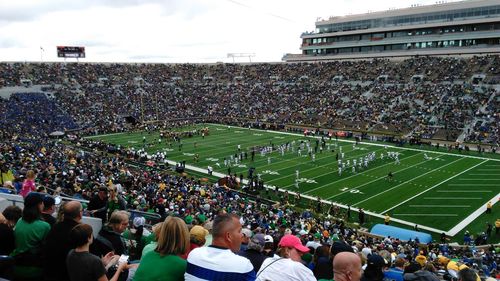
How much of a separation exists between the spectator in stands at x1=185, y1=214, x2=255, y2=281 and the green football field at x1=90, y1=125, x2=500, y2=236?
58.9 ft

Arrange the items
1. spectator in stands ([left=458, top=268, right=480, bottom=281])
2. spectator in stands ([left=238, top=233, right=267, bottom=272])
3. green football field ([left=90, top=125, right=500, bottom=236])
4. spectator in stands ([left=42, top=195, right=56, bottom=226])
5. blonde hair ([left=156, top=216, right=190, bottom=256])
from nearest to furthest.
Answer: blonde hair ([left=156, top=216, right=190, bottom=256]), spectator in stands ([left=238, top=233, right=267, bottom=272]), spectator in stands ([left=458, top=268, right=480, bottom=281]), spectator in stands ([left=42, top=195, right=56, bottom=226]), green football field ([left=90, top=125, right=500, bottom=236])

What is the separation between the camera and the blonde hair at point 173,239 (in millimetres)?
3275

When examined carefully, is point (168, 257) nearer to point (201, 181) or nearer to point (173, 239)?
point (173, 239)

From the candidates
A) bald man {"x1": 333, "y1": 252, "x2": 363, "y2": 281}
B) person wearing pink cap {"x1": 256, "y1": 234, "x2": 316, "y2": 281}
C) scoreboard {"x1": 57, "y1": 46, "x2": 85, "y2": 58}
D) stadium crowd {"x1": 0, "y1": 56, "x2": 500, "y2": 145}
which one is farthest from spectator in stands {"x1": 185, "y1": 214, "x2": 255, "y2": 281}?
scoreboard {"x1": 57, "y1": 46, "x2": 85, "y2": 58}

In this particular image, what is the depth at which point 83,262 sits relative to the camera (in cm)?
350

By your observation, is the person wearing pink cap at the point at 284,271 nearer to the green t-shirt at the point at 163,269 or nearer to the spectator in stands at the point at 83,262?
the green t-shirt at the point at 163,269

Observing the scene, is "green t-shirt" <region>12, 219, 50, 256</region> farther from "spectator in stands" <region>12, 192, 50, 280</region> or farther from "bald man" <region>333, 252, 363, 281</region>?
"bald man" <region>333, 252, 363, 281</region>

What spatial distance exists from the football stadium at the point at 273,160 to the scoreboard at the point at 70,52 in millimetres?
221

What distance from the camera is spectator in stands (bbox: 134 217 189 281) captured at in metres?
3.18

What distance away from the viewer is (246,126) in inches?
1981

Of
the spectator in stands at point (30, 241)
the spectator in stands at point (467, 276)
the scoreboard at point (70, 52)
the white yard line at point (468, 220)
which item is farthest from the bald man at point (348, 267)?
the scoreboard at point (70, 52)

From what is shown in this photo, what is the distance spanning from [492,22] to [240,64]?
128 feet

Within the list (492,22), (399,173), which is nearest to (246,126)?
(399,173)

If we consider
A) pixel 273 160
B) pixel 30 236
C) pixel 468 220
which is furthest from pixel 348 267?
pixel 273 160
